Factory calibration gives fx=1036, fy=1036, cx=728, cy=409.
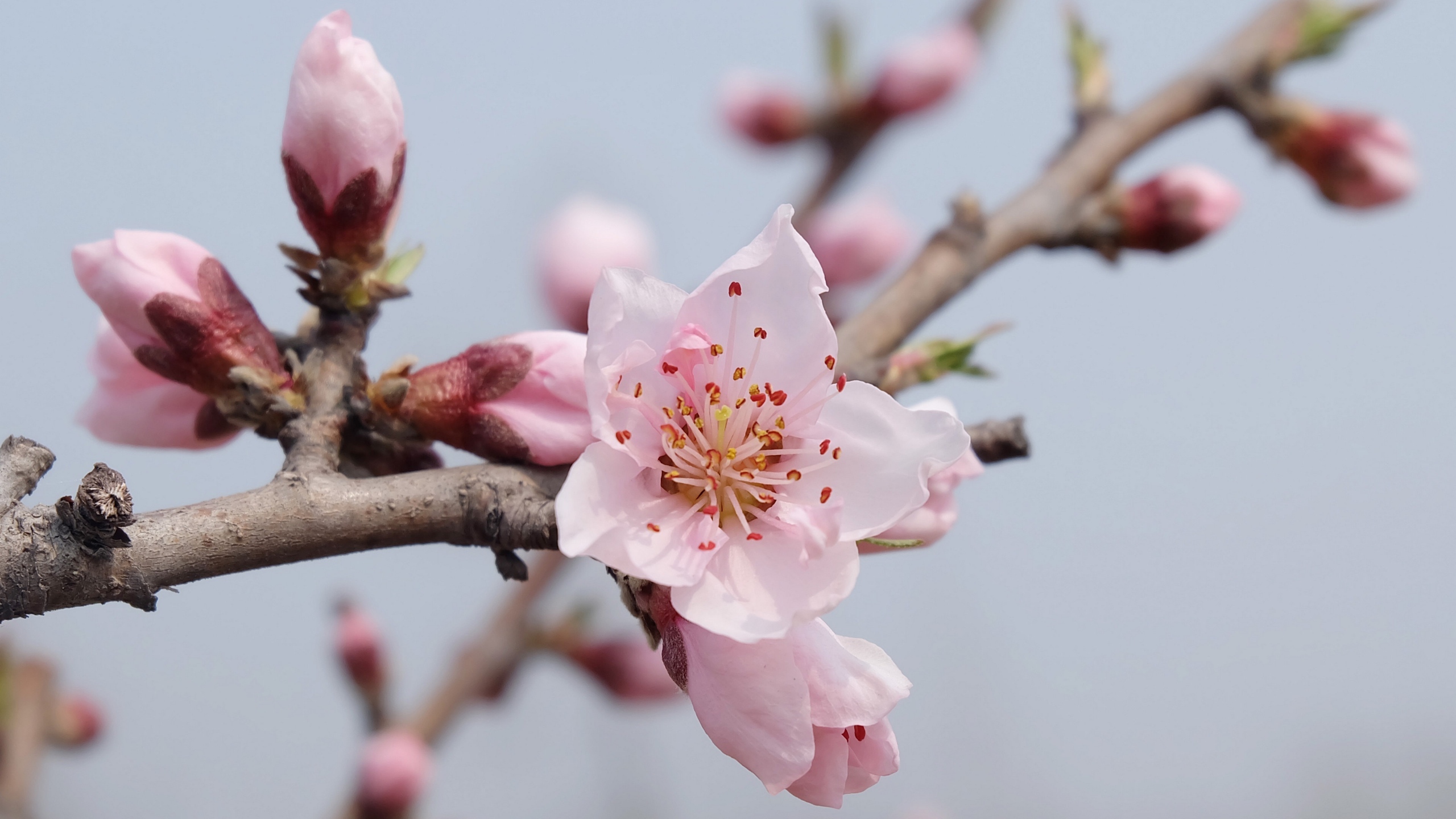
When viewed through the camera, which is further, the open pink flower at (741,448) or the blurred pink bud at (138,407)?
the blurred pink bud at (138,407)

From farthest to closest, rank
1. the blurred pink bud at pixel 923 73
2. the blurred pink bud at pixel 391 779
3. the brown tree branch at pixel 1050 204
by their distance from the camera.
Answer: the blurred pink bud at pixel 923 73 → the blurred pink bud at pixel 391 779 → the brown tree branch at pixel 1050 204

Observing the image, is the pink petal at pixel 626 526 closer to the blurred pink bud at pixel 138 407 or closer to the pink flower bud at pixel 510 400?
the pink flower bud at pixel 510 400

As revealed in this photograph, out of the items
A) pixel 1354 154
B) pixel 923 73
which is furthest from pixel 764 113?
pixel 1354 154

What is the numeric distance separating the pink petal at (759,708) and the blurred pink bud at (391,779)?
1347mm

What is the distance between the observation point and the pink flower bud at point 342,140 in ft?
2.55

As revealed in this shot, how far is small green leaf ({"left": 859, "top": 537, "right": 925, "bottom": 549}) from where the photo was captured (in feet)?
2.14

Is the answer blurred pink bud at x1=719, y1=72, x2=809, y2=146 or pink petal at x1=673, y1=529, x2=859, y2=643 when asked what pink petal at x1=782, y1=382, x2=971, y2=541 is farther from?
blurred pink bud at x1=719, y1=72, x2=809, y2=146

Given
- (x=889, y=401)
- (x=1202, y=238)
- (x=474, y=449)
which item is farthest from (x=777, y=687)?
(x=1202, y=238)

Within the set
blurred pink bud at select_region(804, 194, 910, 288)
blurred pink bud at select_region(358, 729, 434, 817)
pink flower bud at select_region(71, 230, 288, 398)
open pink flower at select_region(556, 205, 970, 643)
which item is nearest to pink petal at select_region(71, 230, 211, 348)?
pink flower bud at select_region(71, 230, 288, 398)

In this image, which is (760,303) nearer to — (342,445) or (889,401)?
(889,401)

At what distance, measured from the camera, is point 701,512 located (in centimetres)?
70

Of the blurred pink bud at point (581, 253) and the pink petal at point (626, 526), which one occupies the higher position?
the pink petal at point (626, 526)

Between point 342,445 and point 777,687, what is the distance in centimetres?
40

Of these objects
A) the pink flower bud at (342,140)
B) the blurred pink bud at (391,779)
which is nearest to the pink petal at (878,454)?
the pink flower bud at (342,140)
